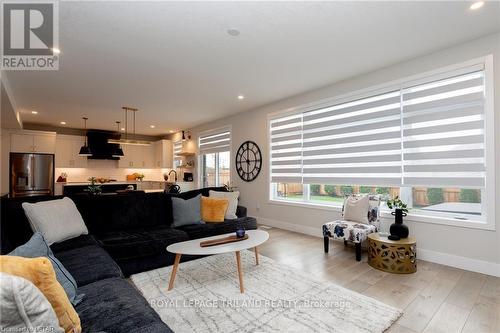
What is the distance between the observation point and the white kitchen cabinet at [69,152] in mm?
7344

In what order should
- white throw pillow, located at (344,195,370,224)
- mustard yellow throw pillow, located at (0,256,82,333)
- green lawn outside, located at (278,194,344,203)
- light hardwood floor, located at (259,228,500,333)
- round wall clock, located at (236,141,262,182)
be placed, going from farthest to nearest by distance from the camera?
round wall clock, located at (236,141,262,182) → green lawn outside, located at (278,194,344,203) → white throw pillow, located at (344,195,370,224) → light hardwood floor, located at (259,228,500,333) → mustard yellow throw pillow, located at (0,256,82,333)

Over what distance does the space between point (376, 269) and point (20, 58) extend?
17.0ft

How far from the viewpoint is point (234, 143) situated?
6.20 metres

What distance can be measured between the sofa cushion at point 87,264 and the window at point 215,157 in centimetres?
439

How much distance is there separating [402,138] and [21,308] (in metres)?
3.93

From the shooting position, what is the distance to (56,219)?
2.53 meters

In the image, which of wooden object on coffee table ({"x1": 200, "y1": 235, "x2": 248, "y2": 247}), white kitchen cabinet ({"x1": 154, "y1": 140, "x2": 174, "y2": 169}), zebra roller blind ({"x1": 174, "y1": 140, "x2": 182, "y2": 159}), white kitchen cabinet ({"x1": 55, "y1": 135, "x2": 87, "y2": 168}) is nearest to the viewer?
wooden object on coffee table ({"x1": 200, "y1": 235, "x2": 248, "y2": 247})

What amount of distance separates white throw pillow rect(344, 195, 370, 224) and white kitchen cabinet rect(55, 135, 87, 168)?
7.99 metres

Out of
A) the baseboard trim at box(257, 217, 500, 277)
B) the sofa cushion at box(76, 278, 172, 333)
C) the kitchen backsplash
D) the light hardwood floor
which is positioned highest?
the kitchen backsplash

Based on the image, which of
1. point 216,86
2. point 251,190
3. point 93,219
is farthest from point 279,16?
point 251,190

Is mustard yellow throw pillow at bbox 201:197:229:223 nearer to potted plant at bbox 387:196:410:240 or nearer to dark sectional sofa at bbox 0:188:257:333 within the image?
dark sectional sofa at bbox 0:188:257:333

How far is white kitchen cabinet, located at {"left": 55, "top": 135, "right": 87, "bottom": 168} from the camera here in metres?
7.34

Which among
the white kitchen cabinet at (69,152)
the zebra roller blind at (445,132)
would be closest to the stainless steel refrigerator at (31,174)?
the white kitchen cabinet at (69,152)

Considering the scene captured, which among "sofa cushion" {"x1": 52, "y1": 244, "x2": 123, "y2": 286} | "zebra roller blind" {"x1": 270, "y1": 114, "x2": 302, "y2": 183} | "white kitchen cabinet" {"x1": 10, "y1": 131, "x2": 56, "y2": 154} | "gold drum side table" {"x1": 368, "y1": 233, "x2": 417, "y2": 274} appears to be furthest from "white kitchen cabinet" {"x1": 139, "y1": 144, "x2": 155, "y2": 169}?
"gold drum side table" {"x1": 368, "y1": 233, "x2": 417, "y2": 274}
